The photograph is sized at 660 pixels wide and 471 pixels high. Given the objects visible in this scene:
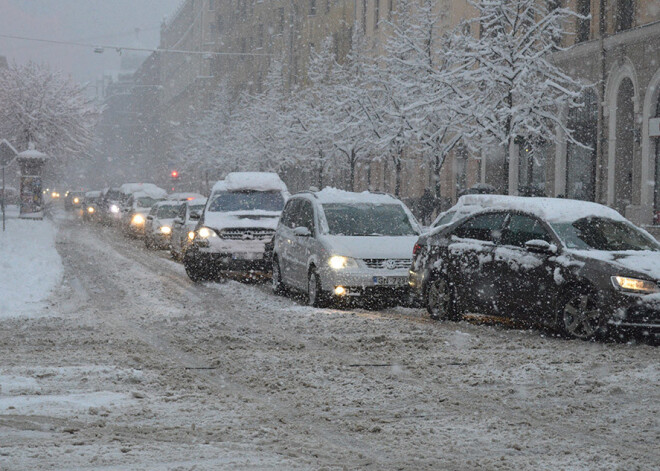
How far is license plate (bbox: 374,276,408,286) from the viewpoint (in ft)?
47.9

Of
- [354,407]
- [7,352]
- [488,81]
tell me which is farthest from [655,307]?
[488,81]

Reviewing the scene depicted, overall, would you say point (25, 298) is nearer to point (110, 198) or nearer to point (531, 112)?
point (531, 112)

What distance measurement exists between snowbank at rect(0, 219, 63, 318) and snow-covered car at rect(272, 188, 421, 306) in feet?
12.4

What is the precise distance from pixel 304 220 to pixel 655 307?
22.6 ft

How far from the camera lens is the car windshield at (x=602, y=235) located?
11.8 meters

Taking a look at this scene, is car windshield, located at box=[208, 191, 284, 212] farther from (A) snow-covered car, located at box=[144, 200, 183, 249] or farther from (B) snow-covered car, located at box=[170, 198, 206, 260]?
(A) snow-covered car, located at box=[144, 200, 183, 249]

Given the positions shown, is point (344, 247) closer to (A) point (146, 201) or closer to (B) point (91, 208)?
(A) point (146, 201)

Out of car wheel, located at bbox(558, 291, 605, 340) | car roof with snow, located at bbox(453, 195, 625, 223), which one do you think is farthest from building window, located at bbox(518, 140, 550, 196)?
car wheel, located at bbox(558, 291, 605, 340)

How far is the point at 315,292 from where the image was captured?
14.9m

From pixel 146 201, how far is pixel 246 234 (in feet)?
70.0

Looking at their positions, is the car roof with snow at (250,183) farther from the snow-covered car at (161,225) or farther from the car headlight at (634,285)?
the car headlight at (634,285)

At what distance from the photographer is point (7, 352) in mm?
9945

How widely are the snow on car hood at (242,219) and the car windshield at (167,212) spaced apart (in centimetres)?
1193

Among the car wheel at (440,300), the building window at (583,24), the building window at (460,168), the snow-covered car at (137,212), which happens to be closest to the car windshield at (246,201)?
the car wheel at (440,300)
